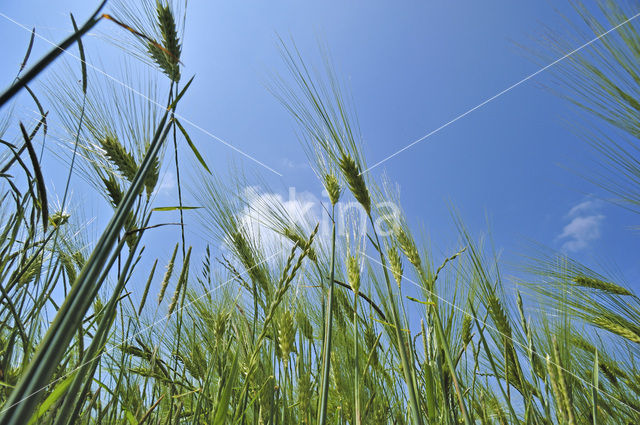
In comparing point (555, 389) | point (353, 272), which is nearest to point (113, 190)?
point (353, 272)

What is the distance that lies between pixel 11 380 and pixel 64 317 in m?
0.96

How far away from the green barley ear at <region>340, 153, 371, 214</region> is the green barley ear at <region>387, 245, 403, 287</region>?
0.14m

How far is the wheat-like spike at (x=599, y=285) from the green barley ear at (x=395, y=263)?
1.30 metres

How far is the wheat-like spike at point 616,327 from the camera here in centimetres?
147

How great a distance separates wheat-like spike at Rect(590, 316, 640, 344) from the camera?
4.82 ft

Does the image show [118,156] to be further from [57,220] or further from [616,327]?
[616,327]

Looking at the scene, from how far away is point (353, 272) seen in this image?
3.10ft

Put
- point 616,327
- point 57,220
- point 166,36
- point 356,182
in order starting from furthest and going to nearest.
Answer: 1. point 616,327
2. point 356,182
3. point 57,220
4. point 166,36

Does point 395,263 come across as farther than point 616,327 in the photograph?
No

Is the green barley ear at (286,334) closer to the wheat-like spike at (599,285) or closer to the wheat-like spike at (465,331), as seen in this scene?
the wheat-like spike at (465,331)

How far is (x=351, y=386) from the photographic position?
3.45 ft

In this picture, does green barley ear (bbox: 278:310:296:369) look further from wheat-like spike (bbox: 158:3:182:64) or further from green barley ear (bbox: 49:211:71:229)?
wheat-like spike (bbox: 158:3:182:64)

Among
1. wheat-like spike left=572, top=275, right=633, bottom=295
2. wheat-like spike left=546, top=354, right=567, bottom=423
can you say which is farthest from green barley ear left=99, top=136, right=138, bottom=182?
wheat-like spike left=572, top=275, right=633, bottom=295

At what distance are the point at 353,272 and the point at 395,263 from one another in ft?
0.62
